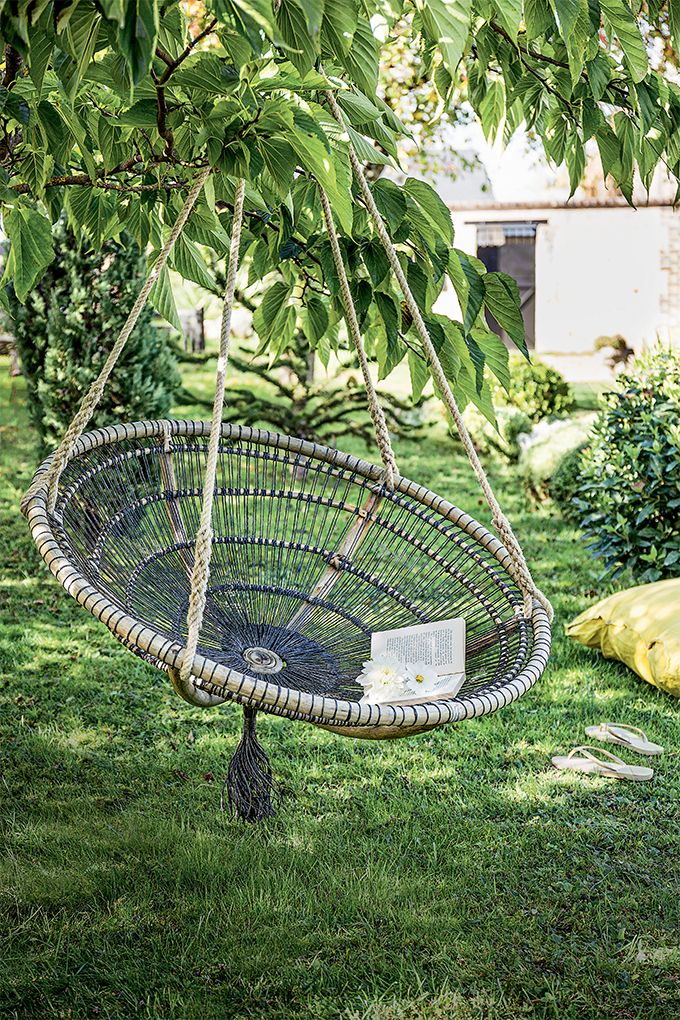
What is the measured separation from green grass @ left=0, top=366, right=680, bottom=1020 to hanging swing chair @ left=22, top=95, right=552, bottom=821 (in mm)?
310

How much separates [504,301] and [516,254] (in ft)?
44.1

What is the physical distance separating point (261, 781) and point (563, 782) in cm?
91

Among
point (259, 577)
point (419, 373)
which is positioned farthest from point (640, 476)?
point (419, 373)

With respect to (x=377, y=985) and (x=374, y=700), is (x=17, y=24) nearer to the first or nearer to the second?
(x=374, y=700)

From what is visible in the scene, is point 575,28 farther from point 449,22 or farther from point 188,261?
point 188,261

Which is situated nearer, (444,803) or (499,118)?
(499,118)

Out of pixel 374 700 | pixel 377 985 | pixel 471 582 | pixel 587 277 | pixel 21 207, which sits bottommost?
pixel 377 985

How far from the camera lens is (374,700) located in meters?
1.83

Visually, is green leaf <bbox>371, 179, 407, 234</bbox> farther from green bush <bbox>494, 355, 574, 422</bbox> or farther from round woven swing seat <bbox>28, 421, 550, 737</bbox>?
green bush <bbox>494, 355, 574, 422</bbox>

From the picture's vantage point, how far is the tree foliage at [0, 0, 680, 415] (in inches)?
42.7

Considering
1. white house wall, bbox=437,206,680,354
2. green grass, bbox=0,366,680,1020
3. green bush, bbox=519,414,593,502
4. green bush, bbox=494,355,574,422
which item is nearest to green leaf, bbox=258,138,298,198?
green grass, bbox=0,366,680,1020

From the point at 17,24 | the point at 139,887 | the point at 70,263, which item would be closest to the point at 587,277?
the point at 70,263

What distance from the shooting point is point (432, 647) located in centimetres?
198

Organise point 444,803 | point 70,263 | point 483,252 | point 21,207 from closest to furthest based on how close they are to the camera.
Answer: point 21,207 < point 444,803 < point 70,263 < point 483,252
